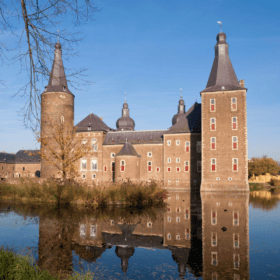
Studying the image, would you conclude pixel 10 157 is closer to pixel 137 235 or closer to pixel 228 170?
pixel 228 170

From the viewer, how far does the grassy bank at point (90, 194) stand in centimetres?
1608

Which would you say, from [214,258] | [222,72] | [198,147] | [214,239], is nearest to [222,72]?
[222,72]

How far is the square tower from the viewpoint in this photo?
31.5m

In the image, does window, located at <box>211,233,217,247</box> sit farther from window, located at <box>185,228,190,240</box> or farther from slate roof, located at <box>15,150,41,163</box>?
slate roof, located at <box>15,150,41,163</box>

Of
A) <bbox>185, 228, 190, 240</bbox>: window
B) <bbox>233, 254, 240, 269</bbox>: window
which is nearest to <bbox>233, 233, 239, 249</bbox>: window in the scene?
<bbox>233, 254, 240, 269</bbox>: window

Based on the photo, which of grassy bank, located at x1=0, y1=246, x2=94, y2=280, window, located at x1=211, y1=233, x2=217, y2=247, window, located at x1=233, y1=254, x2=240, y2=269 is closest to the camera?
grassy bank, located at x1=0, y1=246, x2=94, y2=280

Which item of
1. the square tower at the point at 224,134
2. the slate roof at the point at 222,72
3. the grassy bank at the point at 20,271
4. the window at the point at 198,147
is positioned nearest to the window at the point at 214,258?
the grassy bank at the point at 20,271

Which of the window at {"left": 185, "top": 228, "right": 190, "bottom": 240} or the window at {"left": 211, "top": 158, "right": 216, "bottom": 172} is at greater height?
the window at {"left": 211, "top": 158, "right": 216, "bottom": 172}

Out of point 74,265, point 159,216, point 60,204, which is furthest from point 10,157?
point 74,265

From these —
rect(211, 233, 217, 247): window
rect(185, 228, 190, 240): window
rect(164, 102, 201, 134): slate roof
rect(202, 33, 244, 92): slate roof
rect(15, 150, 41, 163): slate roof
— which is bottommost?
rect(185, 228, 190, 240): window

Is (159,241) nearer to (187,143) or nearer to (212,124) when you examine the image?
(212,124)

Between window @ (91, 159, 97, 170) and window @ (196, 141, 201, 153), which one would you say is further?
window @ (91, 159, 97, 170)

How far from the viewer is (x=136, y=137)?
43.0 metres

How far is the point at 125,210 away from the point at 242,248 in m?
7.64
